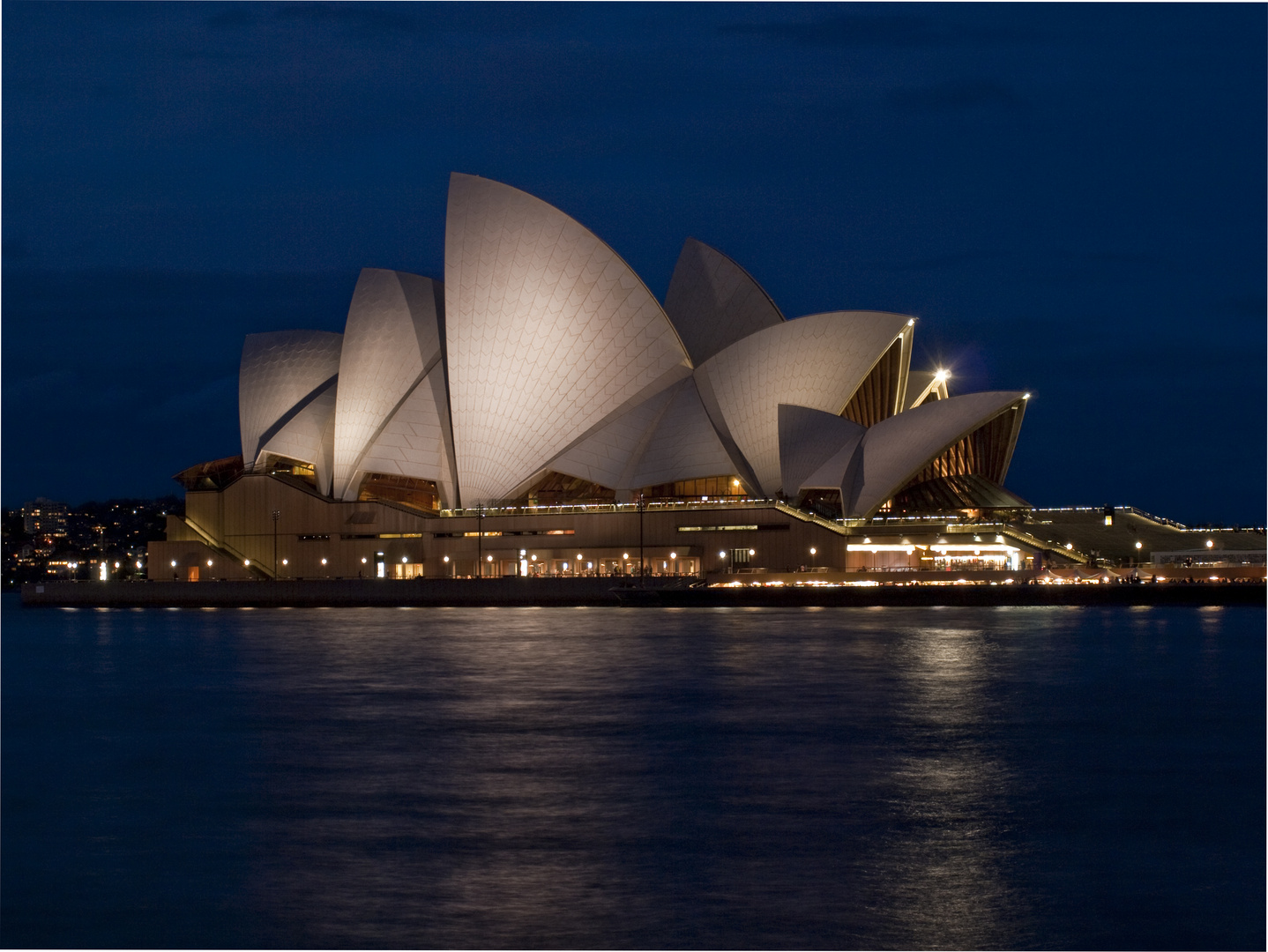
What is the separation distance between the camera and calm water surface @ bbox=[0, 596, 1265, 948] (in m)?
13.5

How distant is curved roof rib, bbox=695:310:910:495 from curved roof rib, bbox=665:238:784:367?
Answer: 17.2ft

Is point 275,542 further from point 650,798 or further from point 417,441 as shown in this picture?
point 650,798

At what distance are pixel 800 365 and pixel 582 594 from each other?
38.9 feet

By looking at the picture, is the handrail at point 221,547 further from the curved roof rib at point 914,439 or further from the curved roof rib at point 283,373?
the curved roof rib at point 914,439

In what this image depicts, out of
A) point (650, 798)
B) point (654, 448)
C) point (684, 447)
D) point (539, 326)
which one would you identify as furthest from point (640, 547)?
point (650, 798)

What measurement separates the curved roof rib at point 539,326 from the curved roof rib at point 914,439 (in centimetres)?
803

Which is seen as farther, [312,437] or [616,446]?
[312,437]

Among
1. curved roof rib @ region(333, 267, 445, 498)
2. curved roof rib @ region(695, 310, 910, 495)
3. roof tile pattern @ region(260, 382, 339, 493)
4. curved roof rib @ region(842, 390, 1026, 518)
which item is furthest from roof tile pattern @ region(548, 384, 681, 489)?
roof tile pattern @ region(260, 382, 339, 493)

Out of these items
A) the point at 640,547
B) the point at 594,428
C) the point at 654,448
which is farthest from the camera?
the point at 640,547

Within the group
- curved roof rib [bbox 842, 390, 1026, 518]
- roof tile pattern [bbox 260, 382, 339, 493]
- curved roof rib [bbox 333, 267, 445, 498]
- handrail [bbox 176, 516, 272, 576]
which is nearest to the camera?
curved roof rib [bbox 842, 390, 1026, 518]

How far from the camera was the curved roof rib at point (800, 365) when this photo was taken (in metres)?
52.9

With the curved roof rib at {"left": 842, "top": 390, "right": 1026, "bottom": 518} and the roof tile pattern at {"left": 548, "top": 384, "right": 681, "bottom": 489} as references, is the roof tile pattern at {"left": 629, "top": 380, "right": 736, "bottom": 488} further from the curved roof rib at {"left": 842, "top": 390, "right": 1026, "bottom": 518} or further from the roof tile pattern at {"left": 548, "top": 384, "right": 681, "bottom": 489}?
the curved roof rib at {"left": 842, "top": 390, "right": 1026, "bottom": 518}

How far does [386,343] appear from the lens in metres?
58.2

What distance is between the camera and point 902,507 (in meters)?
55.4
